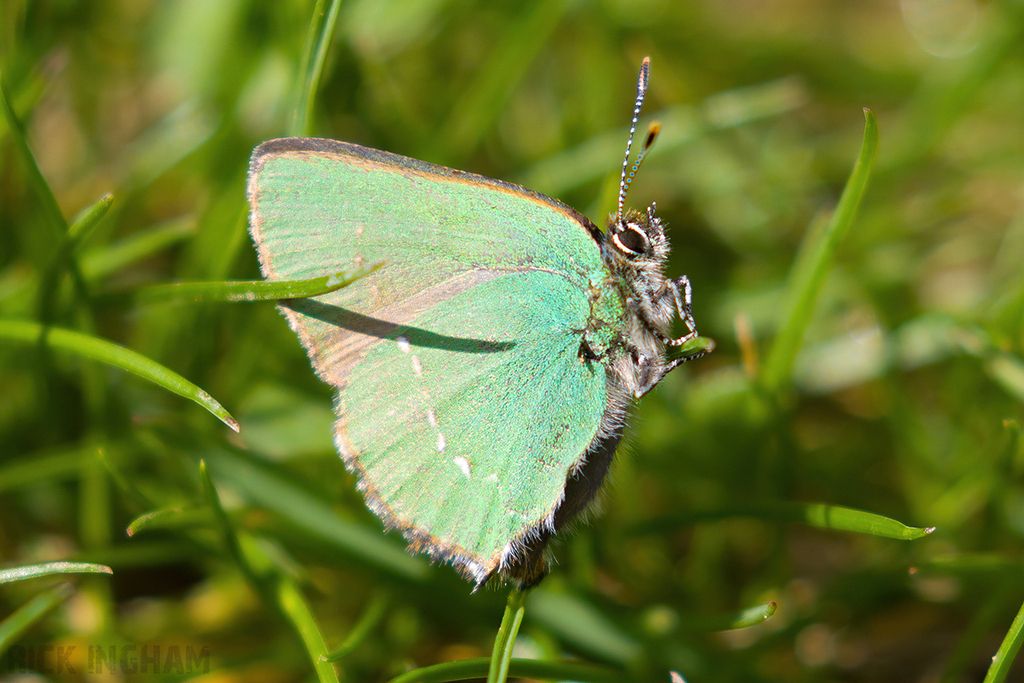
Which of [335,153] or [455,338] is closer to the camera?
[335,153]

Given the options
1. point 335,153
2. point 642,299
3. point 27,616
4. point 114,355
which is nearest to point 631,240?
point 642,299

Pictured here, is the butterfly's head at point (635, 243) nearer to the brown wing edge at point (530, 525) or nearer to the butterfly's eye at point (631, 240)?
the butterfly's eye at point (631, 240)

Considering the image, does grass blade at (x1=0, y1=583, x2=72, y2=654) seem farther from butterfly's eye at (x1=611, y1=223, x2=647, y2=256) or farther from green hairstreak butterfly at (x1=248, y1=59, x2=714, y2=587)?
butterfly's eye at (x1=611, y1=223, x2=647, y2=256)

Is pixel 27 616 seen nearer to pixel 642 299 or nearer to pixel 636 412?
pixel 636 412

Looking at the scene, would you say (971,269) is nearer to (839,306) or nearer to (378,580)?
(839,306)

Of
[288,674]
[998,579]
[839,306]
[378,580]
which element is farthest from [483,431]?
[839,306]

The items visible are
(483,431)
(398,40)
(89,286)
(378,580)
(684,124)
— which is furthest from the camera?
(398,40)

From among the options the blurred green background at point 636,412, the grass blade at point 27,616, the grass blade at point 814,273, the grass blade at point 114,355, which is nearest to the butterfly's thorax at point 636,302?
the blurred green background at point 636,412
